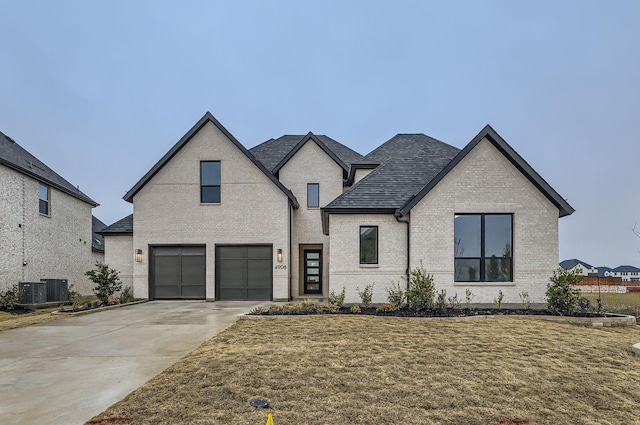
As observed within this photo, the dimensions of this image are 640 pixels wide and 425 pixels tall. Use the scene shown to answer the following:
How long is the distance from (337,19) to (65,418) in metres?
129

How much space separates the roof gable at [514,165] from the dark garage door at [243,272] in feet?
23.3

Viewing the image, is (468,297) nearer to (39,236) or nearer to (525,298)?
(525,298)

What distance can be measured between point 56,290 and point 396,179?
51.7 ft

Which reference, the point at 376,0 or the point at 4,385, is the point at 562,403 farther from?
the point at 376,0

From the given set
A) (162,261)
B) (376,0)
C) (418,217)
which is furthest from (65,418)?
(376,0)

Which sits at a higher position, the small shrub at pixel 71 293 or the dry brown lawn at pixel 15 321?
the dry brown lawn at pixel 15 321

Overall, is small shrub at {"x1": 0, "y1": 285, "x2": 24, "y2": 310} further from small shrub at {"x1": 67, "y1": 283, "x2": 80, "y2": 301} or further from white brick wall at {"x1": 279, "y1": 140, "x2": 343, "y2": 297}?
white brick wall at {"x1": 279, "y1": 140, "x2": 343, "y2": 297}

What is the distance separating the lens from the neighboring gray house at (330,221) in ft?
42.6

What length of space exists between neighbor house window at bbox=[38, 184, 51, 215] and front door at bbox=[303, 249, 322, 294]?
1342 cm

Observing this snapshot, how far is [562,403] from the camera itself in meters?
4.52

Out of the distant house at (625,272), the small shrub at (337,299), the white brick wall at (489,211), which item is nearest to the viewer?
the small shrub at (337,299)

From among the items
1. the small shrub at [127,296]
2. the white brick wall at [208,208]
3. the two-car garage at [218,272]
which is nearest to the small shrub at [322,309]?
the white brick wall at [208,208]

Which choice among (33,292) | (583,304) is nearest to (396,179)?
(583,304)

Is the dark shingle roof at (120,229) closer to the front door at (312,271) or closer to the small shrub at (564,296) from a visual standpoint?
the front door at (312,271)
